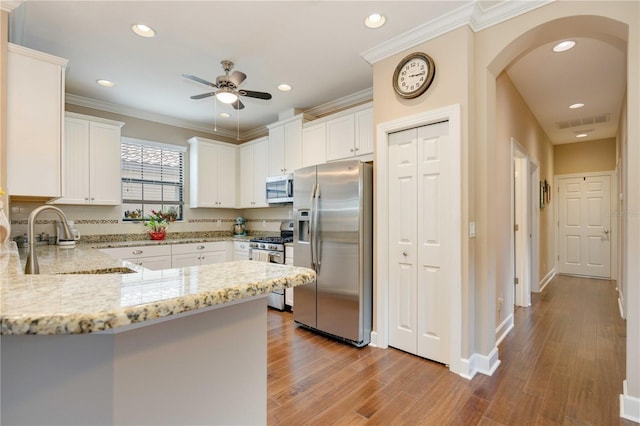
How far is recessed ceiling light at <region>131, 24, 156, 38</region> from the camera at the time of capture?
2518 mm


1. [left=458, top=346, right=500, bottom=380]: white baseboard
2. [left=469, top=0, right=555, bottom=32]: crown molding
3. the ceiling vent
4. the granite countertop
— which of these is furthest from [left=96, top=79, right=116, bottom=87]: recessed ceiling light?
the ceiling vent

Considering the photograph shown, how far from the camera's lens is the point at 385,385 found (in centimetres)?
224

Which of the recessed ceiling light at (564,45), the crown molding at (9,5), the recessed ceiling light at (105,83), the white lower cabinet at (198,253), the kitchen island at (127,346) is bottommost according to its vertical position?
the white lower cabinet at (198,253)

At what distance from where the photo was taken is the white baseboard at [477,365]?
2348mm

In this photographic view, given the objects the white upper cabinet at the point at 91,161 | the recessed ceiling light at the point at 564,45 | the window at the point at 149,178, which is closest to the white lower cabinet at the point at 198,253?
the window at the point at 149,178

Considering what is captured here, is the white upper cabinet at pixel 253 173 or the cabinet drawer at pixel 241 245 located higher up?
the white upper cabinet at pixel 253 173

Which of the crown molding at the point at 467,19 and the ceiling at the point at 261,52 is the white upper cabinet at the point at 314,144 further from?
the crown molding at the point at 467,19

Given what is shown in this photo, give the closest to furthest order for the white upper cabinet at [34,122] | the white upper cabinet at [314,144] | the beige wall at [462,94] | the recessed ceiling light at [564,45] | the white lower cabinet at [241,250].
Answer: the white upper cabinet at [34,122] → the beige wall at [462,94] → the recessed ceiling light at [564,45] → the white upper cabinet at [314,144] → the white lower cabinet at [241,250]

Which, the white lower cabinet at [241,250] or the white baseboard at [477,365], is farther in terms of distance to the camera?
the white lower cabinet at [241,250]

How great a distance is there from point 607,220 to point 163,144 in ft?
26.5

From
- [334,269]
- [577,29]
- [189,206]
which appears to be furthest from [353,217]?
[189,206]

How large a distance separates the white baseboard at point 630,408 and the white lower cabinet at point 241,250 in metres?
3.97

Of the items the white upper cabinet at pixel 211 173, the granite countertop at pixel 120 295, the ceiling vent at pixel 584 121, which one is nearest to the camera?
the granite countertop at pixel 120 295

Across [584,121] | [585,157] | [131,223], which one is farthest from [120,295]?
[585,157]
